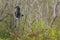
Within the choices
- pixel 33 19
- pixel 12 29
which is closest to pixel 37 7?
pixel 33 19

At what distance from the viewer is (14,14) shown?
29.1 feet

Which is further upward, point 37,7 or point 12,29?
point 37,7

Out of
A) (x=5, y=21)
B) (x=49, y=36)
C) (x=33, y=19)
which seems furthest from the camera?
(x=5, y=21)

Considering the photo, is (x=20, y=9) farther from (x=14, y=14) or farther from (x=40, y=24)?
(x=40, y=24)

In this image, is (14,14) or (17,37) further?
(14,14)

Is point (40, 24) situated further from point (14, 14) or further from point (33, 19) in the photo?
point (14, 14)

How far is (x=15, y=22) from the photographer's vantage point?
891 cm

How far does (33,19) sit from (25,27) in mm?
371

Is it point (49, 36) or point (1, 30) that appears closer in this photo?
point (49, 36)

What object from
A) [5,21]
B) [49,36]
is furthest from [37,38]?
[5,21]

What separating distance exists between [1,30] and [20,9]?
96 centimetres

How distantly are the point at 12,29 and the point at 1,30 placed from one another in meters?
0.37

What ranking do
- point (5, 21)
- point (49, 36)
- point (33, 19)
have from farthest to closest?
point (5, 21) < point (33, 19) < point (49, 36)

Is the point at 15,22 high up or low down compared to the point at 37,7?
down
